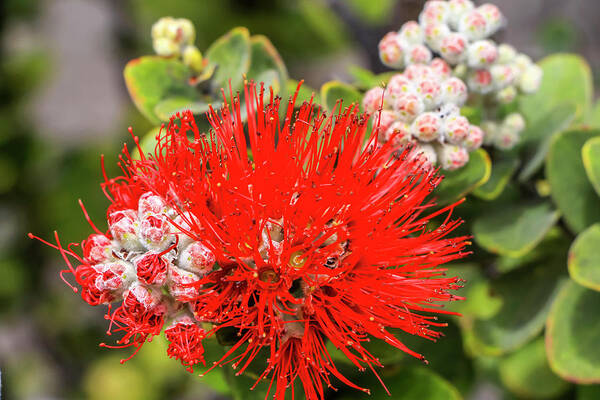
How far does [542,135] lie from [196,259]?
3.04 ft

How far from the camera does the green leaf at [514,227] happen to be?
1.39 meters

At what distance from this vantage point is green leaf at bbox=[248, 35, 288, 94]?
1395mm

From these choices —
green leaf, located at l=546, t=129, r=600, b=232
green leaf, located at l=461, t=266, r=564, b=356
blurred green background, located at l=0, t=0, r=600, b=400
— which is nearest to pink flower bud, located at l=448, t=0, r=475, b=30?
green leaf, located at l=546, t=129, r=600, b=232

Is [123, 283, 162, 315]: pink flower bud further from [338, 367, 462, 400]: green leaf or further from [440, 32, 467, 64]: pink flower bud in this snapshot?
[440, 32, 467, 64]: pink flower bud

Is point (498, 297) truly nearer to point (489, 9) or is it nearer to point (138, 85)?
point (489, 9)

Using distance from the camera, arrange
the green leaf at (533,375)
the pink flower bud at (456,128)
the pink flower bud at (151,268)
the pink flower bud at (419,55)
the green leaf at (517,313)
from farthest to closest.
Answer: the green leaf at (533,375), the green leaf at (517,313), the pink flower bud at (419,55), the pink flower bud at (456,128), the pink flower bud at (151,268)

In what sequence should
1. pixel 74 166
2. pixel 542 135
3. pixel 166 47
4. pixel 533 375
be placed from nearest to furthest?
1. pixel 166 47
2. pixel 542 135
3. pixel 533 375
4. pixel 74 166

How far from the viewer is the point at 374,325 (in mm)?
1150

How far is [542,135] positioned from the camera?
4.99 feet

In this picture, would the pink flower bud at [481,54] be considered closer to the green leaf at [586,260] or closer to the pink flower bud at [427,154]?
the pink flower bud at [427,154]

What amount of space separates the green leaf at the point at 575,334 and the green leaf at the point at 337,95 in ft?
2.14

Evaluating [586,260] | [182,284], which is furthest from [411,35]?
[182,284]

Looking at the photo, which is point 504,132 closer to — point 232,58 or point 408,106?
point 408,106

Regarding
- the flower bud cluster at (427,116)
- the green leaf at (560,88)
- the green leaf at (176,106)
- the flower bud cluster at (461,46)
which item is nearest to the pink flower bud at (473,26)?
the flower bud cluster at (461,46)
